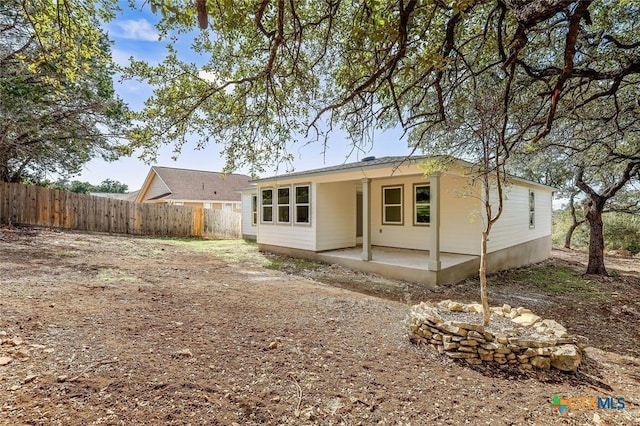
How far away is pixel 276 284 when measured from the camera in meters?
6.50

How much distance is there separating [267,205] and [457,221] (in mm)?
6584

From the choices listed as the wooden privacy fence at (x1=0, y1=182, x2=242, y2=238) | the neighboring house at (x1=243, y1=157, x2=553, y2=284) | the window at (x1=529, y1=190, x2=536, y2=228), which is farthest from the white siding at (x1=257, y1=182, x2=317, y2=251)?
the window at (x1=529, y1=190, x2=536, y2=228)

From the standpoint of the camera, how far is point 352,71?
4.14 meters

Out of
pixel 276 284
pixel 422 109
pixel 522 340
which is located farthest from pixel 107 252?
pixel 522 340

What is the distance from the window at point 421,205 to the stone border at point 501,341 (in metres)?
5.83

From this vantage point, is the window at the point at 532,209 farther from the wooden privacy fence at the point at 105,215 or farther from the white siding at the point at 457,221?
the wooden privacy fence at the point at 105,215

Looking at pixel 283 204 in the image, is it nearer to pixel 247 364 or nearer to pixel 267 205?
pixel 267 205

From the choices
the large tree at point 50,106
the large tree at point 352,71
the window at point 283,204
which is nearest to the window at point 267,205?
the window at point 283,204

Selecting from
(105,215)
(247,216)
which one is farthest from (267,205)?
(105,215)

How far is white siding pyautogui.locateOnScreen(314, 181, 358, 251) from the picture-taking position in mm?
9914

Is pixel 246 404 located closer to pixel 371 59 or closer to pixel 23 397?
A: pixel 23 397

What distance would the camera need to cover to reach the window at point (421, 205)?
958 centimetres

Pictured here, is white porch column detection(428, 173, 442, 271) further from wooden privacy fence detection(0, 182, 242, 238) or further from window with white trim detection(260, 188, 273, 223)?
wooden privacy fence detection(0, 182, 242, 238)

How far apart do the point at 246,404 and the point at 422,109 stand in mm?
5253
